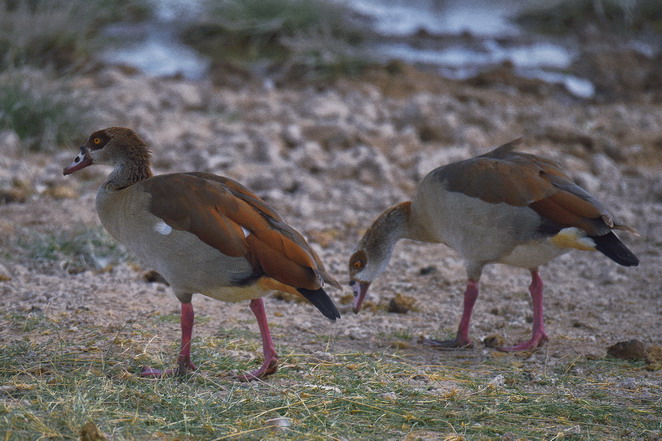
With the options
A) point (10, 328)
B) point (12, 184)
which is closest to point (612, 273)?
point (10, 328)

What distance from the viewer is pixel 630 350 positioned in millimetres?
5316

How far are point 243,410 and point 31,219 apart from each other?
3.74 m

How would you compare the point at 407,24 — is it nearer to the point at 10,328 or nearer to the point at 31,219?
the point at 31,219

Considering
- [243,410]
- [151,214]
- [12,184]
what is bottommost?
[12,184]

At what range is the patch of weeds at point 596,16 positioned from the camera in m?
15.4

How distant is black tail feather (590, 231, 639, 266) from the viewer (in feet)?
17.4

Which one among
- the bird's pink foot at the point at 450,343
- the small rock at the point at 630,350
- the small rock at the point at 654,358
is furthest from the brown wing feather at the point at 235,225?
the small rock at the point at 654,358

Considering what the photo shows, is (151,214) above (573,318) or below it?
above

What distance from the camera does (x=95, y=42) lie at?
503 inches

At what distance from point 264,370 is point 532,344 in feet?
5.81

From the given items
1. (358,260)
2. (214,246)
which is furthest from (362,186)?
(214,246)

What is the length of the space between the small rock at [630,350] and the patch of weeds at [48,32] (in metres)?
7.59

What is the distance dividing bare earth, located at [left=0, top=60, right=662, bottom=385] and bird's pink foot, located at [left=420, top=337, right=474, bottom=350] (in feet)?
0.20

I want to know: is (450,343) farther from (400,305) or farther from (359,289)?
(359,289)
